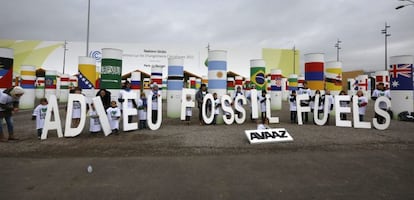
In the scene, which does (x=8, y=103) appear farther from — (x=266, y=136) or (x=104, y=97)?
(x=266, y=136)

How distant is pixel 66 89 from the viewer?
2398cm

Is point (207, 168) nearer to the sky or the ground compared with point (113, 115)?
nearer to the ground

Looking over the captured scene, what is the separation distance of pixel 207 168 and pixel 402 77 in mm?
12088

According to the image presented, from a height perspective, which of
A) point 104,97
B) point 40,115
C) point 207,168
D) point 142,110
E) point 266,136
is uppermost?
point 104,97

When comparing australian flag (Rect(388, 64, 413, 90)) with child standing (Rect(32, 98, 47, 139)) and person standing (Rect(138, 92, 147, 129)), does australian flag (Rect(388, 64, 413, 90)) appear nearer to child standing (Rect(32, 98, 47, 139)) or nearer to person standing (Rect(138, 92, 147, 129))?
person standing (Rect(138, 92, 147, 129))

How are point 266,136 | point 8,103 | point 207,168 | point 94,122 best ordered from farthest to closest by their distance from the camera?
point 94,122, point 8,103, point 266,136, point 207,168

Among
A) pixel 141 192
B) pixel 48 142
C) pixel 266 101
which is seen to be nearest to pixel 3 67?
pixel 48 142

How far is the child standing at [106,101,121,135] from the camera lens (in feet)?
26.0

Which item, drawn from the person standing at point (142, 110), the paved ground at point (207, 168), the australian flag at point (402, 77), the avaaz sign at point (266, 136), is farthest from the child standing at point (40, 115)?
the australian flag at point (402, 77)

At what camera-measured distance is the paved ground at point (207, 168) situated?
12.2ft

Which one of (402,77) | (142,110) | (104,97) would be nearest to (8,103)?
(104,97)

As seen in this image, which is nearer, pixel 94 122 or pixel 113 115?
pixel 94 122

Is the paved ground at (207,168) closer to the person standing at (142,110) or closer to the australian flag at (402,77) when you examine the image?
the person standing at (142,110)

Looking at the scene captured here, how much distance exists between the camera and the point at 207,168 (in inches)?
188
